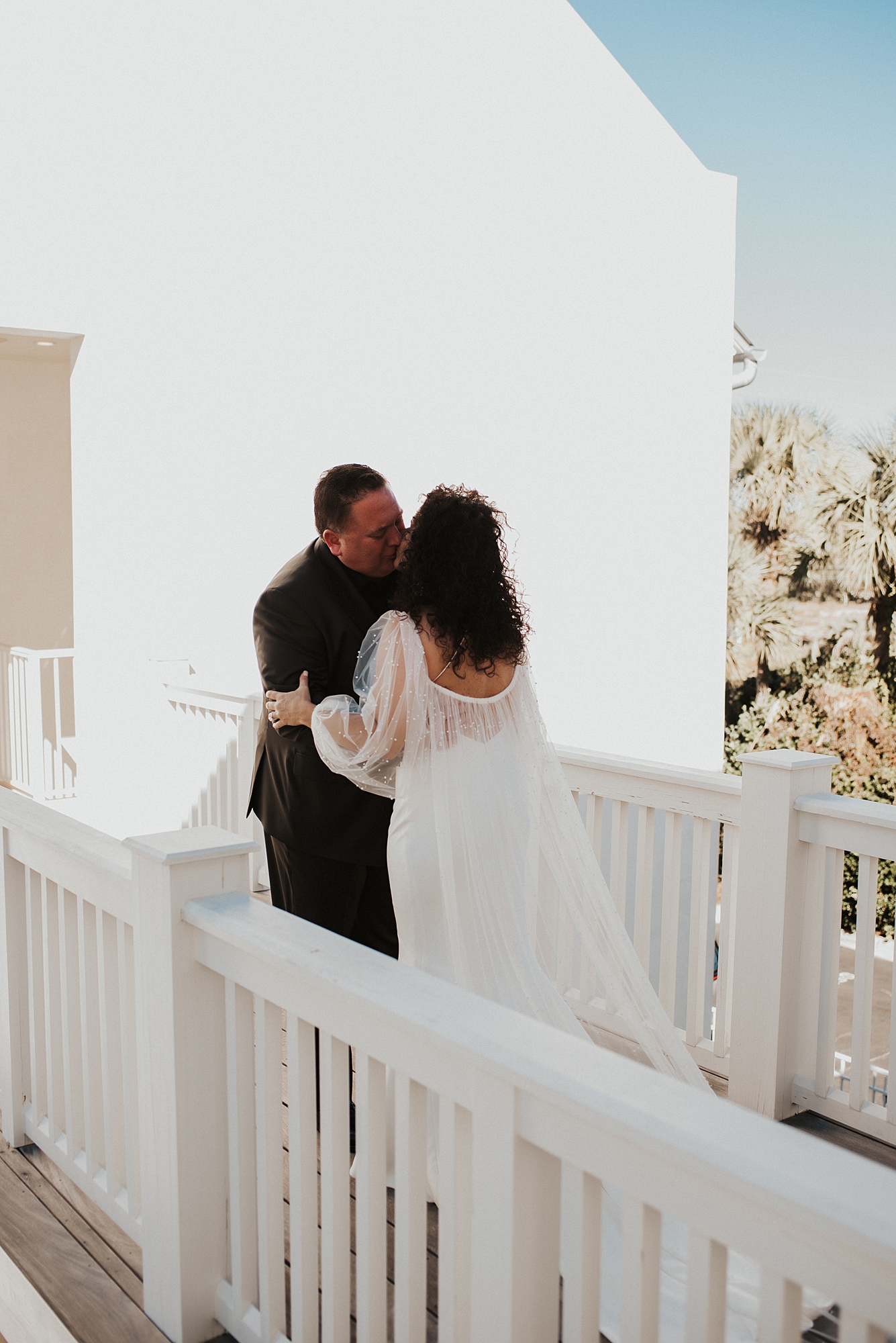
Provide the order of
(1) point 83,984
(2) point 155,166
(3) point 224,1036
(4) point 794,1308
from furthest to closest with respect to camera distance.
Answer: (2) point 155,166, (1) point 83,984, (3) point 224,1036, (4) point 794,1308

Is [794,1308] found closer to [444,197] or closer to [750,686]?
[444,197]

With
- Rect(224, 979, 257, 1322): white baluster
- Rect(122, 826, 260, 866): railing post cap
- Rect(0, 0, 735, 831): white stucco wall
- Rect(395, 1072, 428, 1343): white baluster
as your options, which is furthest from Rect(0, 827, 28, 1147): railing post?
Rect(0, 0, 735, 831): white stucco wall

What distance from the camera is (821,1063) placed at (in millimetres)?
2674

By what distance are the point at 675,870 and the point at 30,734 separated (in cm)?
494

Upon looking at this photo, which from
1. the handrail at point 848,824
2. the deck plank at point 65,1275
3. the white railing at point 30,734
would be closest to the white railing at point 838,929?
the handrail at point 848,824

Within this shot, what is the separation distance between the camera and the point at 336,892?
2.60 meters

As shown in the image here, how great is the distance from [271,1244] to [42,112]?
221 inches

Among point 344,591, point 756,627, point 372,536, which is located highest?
point 372,536

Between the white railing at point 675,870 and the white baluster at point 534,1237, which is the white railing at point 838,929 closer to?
the white railing at point 675,870

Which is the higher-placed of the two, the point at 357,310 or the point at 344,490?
the point at 357,310

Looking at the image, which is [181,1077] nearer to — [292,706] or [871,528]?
[292,706]

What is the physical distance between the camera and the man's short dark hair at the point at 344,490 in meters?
2.44

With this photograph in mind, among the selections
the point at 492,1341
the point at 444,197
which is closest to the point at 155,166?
the point at 444,197

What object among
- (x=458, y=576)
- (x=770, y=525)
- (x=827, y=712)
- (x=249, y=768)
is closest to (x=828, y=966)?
(x=458, y=576)
